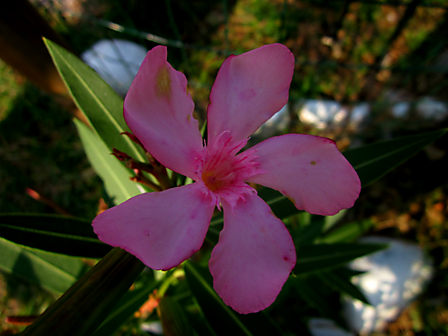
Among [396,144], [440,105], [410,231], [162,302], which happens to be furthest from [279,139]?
[440,105]

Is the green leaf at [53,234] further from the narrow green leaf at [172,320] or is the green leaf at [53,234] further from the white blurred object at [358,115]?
the white blurred object at [358,115]

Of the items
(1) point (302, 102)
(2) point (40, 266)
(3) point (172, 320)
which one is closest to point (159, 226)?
(3) point (172, 320)

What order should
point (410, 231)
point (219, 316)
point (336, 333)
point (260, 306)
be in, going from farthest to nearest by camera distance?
point (410, 231), point (336, 333), point (219, 316), point (260, 306)

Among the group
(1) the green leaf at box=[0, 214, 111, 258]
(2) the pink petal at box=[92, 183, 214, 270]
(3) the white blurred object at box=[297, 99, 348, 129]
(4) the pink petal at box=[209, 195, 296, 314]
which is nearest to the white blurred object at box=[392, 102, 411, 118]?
(3) the white blurred object at box=[297, 99, 348, 129]

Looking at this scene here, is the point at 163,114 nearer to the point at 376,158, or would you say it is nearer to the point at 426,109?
the point at 376,158

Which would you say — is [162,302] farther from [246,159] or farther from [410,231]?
[410,231]

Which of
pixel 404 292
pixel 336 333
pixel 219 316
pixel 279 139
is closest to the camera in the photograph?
pixel 279 139

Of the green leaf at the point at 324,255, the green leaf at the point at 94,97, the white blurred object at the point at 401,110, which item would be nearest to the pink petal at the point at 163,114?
the green leaf at the point at 94,97
